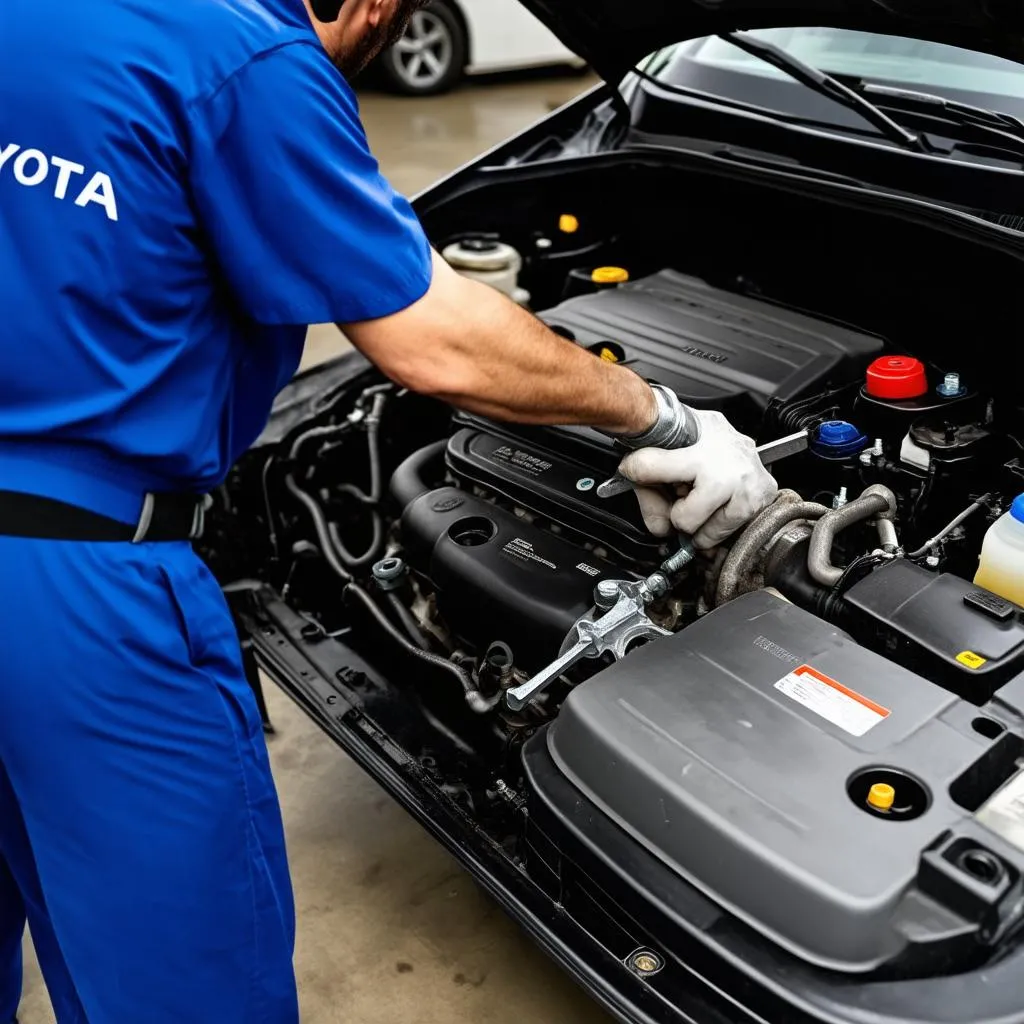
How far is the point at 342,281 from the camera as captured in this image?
3.92 ft

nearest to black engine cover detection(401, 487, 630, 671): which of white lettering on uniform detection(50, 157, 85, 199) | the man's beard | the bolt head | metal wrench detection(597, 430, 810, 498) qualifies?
metal wrench detection(597, 430, 810, 498)

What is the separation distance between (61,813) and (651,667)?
0.71 metres

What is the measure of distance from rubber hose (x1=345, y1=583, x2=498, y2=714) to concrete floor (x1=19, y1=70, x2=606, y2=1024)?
49 cm

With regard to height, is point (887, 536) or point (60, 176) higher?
point (60, 176)

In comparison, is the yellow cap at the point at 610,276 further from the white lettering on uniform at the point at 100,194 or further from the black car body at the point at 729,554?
the white lettering on uniform at the point at 100,194

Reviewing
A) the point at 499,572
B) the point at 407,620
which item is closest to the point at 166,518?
the point at 499,572

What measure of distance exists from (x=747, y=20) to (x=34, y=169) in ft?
3.97

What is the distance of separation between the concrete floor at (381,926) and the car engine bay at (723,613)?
1.31 feet

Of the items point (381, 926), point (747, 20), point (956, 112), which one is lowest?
point (381, 926)

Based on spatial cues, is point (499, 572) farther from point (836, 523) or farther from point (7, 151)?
point (7, 151)

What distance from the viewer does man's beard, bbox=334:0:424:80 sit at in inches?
52.6

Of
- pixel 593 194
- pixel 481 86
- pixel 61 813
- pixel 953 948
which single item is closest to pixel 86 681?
pixel 61 813

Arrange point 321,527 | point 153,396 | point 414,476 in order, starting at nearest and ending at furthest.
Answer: point 153,396 < point 414,476 < point 321,527

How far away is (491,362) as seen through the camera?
131cm
